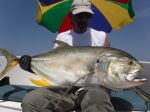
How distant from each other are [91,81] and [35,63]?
731 mm

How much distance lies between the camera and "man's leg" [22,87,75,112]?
3.67 metres

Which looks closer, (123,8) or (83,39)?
(83,39)

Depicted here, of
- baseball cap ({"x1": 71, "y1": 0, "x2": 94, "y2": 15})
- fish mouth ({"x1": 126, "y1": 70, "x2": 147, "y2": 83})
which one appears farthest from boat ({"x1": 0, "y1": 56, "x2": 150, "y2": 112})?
baseball cap ({"x1": 71, "y1": 0, "x2": 94, "y2": 15})

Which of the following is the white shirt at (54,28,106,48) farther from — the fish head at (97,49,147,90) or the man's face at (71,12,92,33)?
the fish head at (97,49,147,90)

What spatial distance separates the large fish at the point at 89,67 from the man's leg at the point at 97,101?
0.25ft

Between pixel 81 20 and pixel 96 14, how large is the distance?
2152 millimetres

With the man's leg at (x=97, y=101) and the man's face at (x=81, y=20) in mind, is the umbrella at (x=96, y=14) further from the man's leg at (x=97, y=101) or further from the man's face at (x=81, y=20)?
the man's leg at (x=97, y=101)

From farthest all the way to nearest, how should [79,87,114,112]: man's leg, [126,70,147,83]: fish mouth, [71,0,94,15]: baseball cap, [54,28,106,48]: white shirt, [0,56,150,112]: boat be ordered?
[54,28,106,48]: white shirt, [71,0,94,15]: baseball cap, [0,56,150,112]: boat, [79,87,114,112]: man's leg, [126,70,147,83]: fish mouth

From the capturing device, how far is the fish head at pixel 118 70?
337cm

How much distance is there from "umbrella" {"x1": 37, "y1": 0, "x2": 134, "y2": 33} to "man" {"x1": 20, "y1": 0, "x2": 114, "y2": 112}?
6.27 feet

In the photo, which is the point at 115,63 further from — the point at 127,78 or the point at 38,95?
the point at 38,95

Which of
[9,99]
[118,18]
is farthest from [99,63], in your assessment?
[118,18]

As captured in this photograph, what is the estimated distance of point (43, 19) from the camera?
652 centimetres

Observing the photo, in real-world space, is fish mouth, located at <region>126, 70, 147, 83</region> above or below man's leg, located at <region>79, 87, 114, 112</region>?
above
